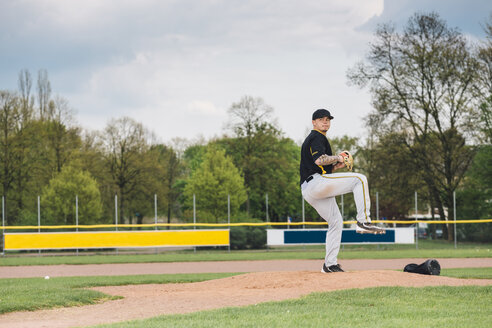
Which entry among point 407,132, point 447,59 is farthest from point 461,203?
point 447,59

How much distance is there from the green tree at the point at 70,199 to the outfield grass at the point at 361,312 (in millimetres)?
30723

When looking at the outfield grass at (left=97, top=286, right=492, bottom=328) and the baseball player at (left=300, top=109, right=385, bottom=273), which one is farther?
the baseball player at (left=300, top=109, right=385, bottom=273)

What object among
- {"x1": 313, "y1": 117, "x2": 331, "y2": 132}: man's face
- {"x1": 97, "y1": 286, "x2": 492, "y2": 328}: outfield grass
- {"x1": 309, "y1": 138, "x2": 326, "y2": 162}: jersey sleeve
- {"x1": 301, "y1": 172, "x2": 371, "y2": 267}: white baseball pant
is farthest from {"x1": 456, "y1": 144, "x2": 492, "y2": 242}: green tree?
{"x1": 97, "y1": 286, "x2": 492, "y2": 328}: outfield grass

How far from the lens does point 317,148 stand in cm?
941

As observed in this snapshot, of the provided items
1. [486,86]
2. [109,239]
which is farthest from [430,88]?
[109,239]

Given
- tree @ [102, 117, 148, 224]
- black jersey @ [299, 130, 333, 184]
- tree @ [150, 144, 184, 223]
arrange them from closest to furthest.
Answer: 1. black jersey @ [299, 130, 333, 184]
2. tree @ [102, 117, 148, 224]
3. tree @ [150, 144, 184, 223]

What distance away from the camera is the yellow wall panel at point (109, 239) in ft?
88.3

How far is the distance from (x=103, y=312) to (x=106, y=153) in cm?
4675

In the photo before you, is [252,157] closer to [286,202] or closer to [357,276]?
[286,202]

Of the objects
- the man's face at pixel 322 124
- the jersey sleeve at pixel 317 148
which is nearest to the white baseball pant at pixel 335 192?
the jersey sleeve at pixel 317 148

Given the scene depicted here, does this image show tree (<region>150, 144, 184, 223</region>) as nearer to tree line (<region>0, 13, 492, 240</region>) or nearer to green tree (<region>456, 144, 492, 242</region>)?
tree line (<region>0, 13, 492, 240</region>)

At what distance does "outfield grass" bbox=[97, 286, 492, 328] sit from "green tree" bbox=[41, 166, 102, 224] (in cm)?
3072

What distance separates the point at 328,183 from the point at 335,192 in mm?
236

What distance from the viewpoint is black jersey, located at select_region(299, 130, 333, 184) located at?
31.1ft
